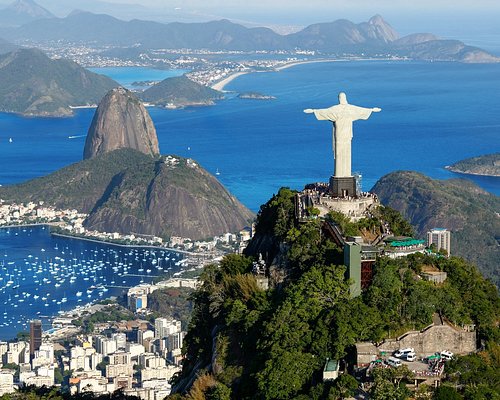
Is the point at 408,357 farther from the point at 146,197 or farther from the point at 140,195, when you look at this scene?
the point at 140,195

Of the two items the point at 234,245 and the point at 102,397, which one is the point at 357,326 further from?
the point at 234,245

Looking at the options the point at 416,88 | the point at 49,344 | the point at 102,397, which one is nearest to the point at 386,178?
the point at 49,344

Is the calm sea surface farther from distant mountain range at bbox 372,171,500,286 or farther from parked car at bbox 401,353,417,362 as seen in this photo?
parked car at bbox 401,353,417,362

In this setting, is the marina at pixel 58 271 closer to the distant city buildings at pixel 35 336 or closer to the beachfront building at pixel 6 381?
the distant city buildings at pixel 35 336

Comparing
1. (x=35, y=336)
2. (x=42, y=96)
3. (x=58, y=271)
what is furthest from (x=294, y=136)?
(x=35, y=336)

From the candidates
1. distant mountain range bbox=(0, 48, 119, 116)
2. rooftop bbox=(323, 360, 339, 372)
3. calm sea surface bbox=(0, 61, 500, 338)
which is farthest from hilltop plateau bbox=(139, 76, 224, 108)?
rooftop bbox=(323, 360, 339, 372)

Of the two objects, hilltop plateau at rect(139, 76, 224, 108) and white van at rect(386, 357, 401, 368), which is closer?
white van at rect(386, 357, 401, 368)
